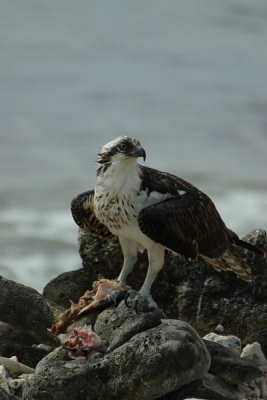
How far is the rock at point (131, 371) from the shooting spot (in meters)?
5.29

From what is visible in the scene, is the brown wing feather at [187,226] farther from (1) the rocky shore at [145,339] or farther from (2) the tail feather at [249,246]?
(1) the rocky shore at [145,339]

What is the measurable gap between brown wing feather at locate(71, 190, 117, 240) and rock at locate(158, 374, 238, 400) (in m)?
2.25

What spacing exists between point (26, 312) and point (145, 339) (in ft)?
6.94

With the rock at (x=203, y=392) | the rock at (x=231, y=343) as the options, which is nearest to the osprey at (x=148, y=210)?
the rock at (x=203, y=392)

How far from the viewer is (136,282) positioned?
8.34m

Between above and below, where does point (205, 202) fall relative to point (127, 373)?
above

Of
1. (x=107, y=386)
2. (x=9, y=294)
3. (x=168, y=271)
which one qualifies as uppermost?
(x=168, y=271)

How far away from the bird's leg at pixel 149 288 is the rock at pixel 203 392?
844 millimetres

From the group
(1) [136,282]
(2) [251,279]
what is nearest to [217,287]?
(2) [251,279]

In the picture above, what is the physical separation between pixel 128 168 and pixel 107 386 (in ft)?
7.16

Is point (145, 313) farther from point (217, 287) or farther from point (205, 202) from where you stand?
point (217, 287)

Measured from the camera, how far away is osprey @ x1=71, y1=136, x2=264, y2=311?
19.7ft

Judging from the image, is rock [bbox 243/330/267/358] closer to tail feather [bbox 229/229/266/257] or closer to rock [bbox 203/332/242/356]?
rock [bbox 203/332/242/356]

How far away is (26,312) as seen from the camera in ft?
23.1
